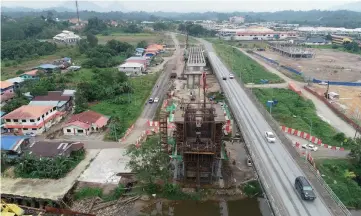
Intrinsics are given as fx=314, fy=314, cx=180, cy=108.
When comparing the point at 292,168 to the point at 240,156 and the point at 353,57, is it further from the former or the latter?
the point at 353,57

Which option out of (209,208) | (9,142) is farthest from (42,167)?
(209,208)

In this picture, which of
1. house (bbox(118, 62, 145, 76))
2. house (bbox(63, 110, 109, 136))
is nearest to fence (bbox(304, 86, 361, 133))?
house (bbox(63, 110, 109, 136))

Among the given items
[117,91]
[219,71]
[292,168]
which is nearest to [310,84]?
[219,71]

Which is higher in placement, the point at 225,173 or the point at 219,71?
Result: the point at 219,71

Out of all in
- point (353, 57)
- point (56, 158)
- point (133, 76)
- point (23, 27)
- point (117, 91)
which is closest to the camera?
point (56, 158)

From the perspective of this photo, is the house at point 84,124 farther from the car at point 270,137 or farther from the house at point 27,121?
the car at point 270,137

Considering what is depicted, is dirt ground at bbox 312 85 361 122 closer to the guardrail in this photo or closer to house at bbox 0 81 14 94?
the guardrail
